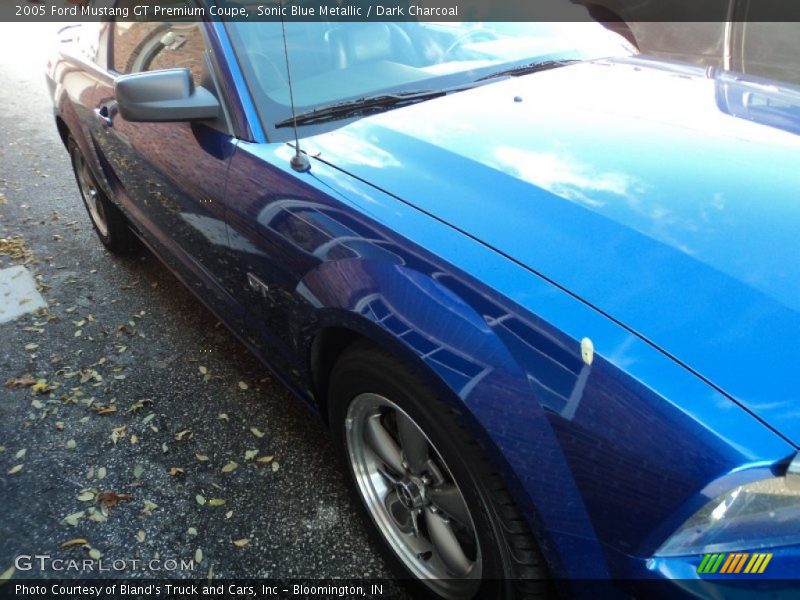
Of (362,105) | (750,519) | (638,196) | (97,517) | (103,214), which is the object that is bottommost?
(97,517)

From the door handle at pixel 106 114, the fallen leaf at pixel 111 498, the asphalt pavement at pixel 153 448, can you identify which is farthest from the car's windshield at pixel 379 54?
the fallen leaf at pixel 111 498

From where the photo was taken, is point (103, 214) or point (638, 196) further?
point (103, 214)

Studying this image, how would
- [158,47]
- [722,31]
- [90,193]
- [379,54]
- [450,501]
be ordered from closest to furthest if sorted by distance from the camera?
[450,501]
[379,54]
[158,47]
[722,31]
[90,193]

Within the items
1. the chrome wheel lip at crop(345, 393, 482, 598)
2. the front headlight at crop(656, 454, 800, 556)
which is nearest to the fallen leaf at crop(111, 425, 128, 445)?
the chrome wheel lip at crop(345, 393, 482, 598)

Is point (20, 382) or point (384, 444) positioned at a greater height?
point (384, 444)

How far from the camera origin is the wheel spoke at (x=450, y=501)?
1.48m

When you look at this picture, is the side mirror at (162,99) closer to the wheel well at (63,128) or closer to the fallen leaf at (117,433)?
the fallen leaf at (117,433)

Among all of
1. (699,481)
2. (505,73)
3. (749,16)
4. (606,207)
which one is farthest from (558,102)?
(749,16)

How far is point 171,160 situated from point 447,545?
1.70m

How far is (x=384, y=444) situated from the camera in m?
1.72

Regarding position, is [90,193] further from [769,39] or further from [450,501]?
[769,39]

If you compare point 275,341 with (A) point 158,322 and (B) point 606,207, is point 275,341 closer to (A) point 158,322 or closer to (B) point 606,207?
(B) point 606,207

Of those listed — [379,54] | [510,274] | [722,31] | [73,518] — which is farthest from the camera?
[722,31]

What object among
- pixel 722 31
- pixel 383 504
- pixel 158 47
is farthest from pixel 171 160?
pixel 722 31
